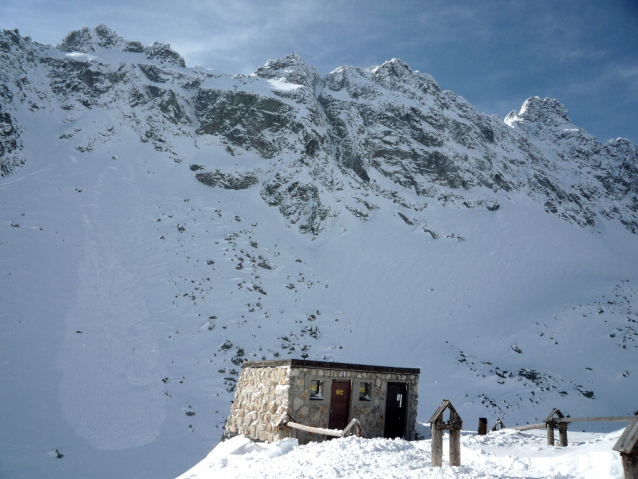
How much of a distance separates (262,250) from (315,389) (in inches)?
1130

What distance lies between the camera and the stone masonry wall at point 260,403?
13.5 m

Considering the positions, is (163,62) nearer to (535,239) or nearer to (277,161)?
(277,161)

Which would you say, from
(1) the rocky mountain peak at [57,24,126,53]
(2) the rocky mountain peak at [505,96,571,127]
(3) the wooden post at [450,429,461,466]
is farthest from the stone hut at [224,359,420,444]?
(2) the rocky mountain peak at [505,96,571,127]

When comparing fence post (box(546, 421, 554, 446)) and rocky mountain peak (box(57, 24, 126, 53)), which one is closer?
fence post (box(546, 421, 554, 446))

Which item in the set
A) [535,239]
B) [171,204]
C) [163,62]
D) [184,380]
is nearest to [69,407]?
[184,380]

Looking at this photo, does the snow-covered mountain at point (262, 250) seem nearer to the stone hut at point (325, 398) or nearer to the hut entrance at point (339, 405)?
the stone hut at point (325, 398)

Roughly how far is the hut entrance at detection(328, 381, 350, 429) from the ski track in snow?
10.1m

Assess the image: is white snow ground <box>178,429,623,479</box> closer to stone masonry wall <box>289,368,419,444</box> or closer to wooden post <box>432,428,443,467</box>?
wooden post <box>432,428,443,467</box>

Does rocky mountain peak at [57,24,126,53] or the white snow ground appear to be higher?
rocky mountain peak at [57,24,126,53]

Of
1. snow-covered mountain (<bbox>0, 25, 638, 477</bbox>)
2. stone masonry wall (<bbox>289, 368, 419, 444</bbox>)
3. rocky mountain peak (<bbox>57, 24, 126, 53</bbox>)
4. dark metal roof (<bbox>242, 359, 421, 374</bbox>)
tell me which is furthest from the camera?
rocky mountain peak (<bbox>57, 24, 126, 53</bbox>)

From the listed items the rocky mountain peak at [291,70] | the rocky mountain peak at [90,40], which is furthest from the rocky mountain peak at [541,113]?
the rocky mountain peak at [90,40]

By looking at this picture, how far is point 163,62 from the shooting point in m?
66.6

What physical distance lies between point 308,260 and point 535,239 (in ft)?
95.2

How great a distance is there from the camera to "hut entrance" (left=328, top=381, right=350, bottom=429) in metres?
14.1
